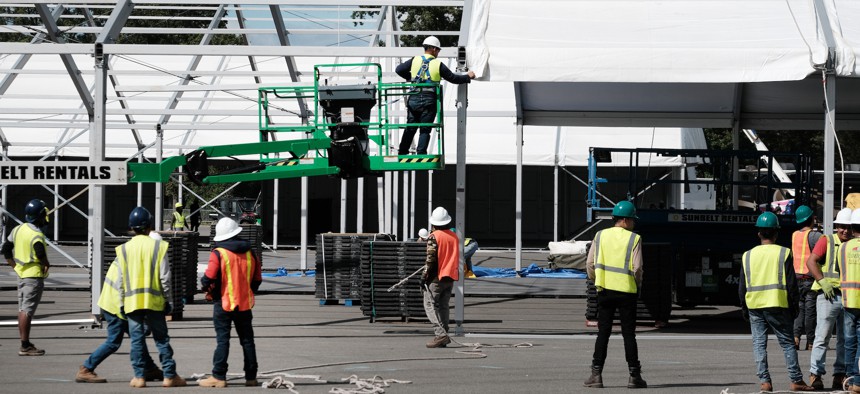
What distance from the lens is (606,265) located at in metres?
11.4

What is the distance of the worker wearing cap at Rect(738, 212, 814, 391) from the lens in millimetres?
11070

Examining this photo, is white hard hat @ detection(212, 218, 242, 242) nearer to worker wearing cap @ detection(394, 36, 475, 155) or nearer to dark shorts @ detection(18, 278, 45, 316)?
dark shorts @ detection(18, 278, 45, 316)

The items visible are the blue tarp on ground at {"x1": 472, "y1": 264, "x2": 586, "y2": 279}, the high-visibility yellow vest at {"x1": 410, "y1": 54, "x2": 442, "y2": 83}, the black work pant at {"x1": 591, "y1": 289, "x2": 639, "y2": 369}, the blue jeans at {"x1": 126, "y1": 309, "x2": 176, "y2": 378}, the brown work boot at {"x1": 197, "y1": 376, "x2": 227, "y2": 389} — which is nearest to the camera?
the blue jeans at {"x1": 126, "y1": 309, "x2": 176, "y2": 378}

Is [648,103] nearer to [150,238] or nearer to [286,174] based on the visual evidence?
[286,174]

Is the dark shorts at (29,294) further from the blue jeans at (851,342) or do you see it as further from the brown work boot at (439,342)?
the blue jeans at (851,342)

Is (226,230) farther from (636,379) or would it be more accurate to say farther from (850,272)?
(850,272)

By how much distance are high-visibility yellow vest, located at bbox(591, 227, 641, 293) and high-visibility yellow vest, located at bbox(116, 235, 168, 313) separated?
14.6 ft

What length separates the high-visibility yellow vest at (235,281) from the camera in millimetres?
10914

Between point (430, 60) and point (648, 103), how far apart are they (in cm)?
893

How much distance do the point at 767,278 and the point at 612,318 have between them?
1577 millimetres

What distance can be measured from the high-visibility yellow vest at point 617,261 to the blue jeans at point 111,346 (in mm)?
4615

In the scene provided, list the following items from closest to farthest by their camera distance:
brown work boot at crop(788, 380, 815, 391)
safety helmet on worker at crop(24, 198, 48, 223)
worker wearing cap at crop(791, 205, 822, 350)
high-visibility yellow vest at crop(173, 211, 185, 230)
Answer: brown work boot at crop(788, 380, 815, 391), safety helmet on worker at crop(24, 198, 48, 223), worker wearing cap at crop(791, 205, 822, 350), high-visibility yellow vest at crop(173, 211, 185, 230)

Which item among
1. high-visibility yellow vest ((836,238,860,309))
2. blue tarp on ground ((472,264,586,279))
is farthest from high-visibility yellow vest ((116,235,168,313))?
blue tarp on ground ((472,264,586,279))

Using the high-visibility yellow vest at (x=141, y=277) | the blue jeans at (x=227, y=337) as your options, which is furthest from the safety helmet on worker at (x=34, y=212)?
the blue jeans at (x=227, y=337)
